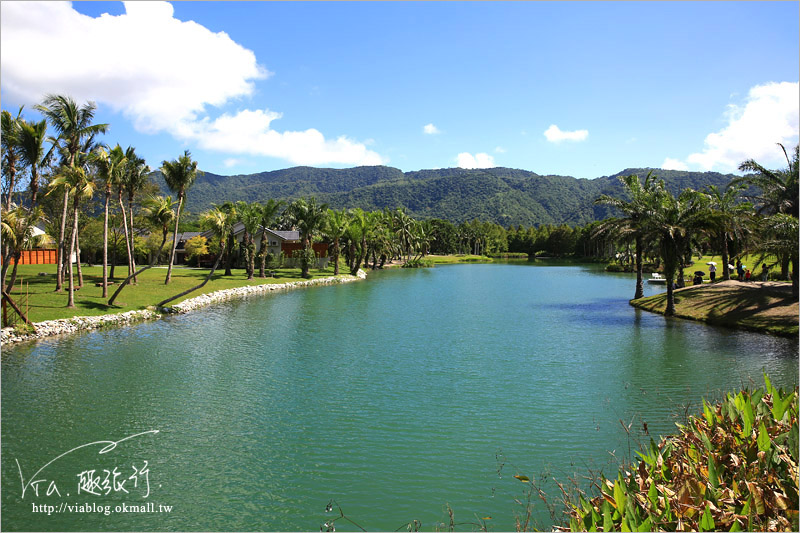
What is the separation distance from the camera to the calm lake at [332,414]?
9.34m

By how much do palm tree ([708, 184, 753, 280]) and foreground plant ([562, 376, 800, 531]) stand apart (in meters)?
24.5

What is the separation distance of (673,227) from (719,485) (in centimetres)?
2540

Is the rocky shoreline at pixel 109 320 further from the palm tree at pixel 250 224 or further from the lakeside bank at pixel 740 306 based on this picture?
the lakeside bank at pixel 740 306

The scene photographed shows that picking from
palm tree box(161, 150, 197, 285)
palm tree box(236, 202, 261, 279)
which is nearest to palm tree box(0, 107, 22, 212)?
palm tree box(161, 150, 197, 285)

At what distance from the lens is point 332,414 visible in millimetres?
13727

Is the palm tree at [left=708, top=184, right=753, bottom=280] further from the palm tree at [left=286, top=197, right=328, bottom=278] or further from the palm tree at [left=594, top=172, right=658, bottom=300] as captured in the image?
the palm tree at [left=286, top=197, right=328, bottom=278]

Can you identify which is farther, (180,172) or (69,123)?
(180,172)

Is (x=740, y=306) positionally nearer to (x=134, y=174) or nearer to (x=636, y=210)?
(x=636, y=210)

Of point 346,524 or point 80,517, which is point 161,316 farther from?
point 346,524

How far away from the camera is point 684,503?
6109mm

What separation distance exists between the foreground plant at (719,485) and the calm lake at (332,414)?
229 centimetres

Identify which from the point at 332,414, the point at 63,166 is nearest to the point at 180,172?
the point at 63,166
